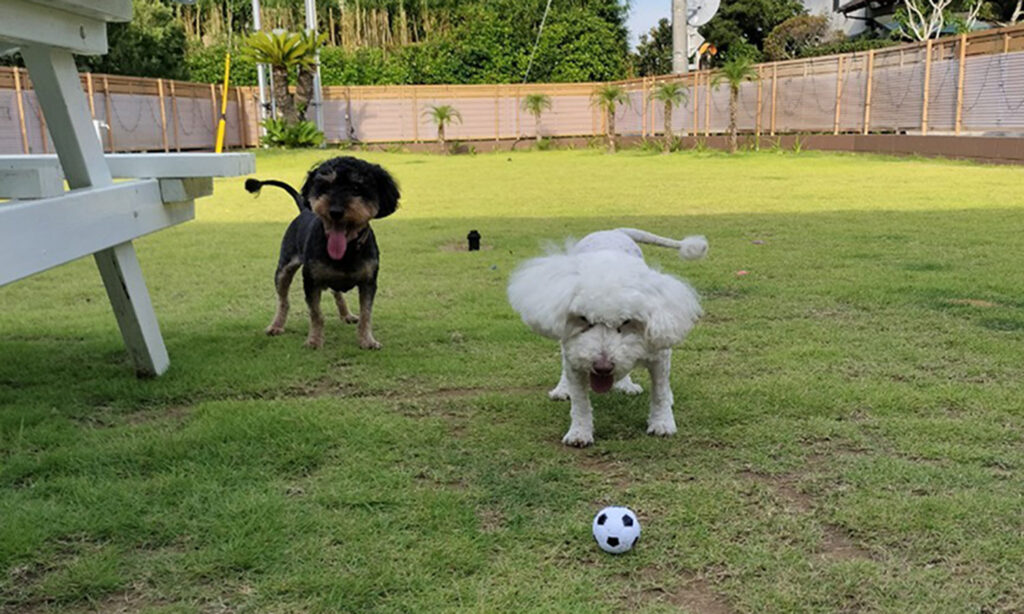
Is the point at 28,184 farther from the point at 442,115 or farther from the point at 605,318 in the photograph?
the point at 442,115

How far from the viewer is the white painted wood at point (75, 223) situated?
234cm

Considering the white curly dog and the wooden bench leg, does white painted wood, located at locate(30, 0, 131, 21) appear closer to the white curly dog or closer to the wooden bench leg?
the wooden bench leg

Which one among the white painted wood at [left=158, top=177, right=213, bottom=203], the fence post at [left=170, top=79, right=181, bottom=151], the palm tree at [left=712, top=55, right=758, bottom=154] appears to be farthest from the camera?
the fence post at [left=170, top=79, right=181, bottom=151]

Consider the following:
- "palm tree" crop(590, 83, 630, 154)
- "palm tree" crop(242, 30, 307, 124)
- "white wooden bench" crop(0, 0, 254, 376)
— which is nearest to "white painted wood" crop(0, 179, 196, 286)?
"white wooden bench" crop(0, 0, 254, 376)

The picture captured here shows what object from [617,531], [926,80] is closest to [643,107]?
[926,80]

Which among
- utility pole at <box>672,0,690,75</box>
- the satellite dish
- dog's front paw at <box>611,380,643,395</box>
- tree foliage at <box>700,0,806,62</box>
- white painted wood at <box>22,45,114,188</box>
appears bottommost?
dog's front paw at <box>611,380,643,395</box>

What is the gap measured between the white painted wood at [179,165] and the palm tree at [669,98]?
21742mm

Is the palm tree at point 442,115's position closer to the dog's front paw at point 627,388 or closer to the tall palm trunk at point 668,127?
the tall palm trunk at point 668,127

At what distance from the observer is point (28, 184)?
2525mm

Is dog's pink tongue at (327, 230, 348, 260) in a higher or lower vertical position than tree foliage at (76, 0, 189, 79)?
lower

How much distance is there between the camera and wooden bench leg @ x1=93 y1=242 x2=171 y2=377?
336cm

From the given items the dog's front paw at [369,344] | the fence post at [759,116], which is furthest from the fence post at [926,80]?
the dog's front paw at [369,344]

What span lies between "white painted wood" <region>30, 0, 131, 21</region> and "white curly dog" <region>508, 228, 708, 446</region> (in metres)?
1.87

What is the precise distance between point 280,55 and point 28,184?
23102 millimetres
